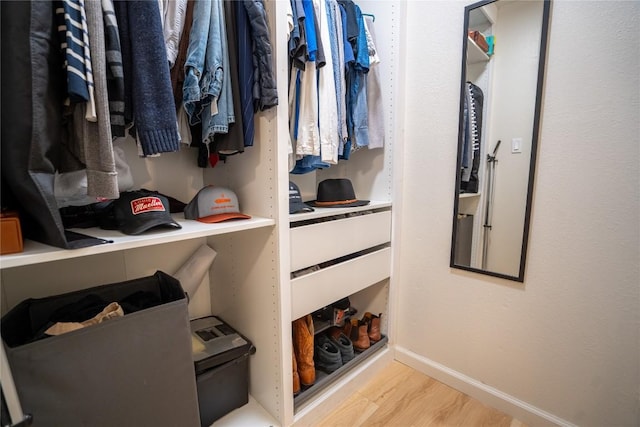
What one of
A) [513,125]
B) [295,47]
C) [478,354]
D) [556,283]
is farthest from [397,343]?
[295,47]

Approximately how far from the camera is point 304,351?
1251mm

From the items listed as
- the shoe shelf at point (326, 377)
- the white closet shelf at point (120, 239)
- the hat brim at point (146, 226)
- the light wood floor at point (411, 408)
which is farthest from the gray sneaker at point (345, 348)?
the hat brim at point (146, 226)

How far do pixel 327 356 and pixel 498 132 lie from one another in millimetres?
1209

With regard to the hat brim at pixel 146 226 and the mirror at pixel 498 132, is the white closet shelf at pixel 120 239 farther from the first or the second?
the mirror at pixel 498 132

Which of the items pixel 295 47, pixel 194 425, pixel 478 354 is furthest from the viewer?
pixel 478 354

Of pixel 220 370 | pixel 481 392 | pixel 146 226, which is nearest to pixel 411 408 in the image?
pixel 481 392

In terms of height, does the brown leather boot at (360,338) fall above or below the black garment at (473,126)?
below

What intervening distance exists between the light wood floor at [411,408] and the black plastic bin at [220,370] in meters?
0.38

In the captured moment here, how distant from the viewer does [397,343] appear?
1.62 m

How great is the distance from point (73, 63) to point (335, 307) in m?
1.36

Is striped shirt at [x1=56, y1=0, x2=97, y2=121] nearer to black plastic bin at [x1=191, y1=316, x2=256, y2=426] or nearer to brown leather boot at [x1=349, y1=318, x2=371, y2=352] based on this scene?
black plastic bin at [x1=191, y1=316, x2=256, y2=426]

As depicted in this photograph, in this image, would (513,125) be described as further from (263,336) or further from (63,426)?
(63,426)

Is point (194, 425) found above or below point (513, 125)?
below

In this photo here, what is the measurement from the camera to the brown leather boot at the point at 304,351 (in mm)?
1245
